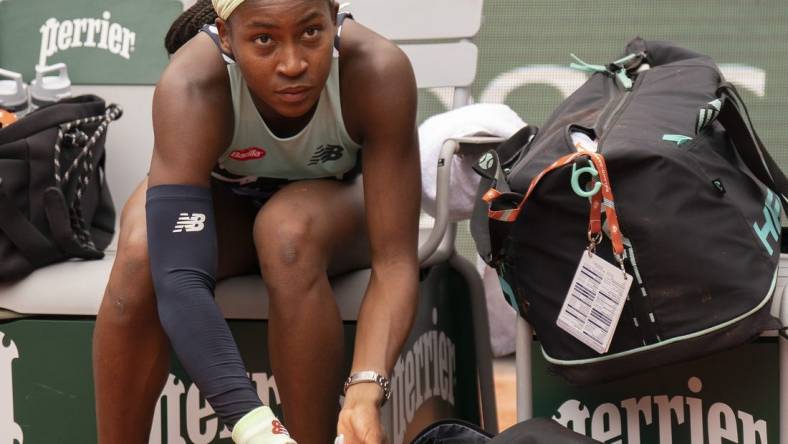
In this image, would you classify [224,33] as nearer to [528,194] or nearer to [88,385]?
[528,194]

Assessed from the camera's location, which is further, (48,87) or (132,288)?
(48,87)

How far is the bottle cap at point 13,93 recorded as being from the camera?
235cm

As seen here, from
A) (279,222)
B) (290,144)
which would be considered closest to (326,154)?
(290,144)

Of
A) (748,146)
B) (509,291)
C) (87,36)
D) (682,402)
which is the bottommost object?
(682,402)

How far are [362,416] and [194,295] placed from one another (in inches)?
10.7

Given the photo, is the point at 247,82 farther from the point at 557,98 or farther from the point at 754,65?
the point at 754,65

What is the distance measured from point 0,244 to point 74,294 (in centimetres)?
16

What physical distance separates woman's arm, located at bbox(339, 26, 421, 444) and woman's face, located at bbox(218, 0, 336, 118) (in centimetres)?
11

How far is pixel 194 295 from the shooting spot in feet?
5.12

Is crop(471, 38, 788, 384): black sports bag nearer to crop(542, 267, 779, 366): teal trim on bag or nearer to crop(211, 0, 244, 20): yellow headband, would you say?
crop(542, 267, 779, 366): teal trim on bag

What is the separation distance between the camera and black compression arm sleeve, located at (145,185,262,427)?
152 centimetres

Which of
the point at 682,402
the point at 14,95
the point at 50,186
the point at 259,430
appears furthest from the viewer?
the point at 14,95

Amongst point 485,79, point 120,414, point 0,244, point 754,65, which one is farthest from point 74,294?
point 754,65

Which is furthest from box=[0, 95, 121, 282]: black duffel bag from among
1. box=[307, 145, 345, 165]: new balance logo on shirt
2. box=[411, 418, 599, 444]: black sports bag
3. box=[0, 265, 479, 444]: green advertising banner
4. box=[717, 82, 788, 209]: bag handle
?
box=[717, 82, 788, 209]: bag handle
